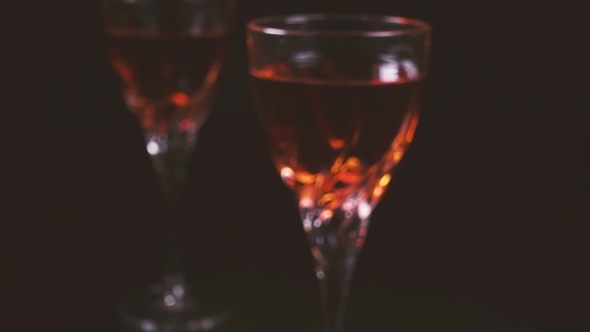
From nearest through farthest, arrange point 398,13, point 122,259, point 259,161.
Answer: point 122,259 → point 259,161 → point 398,13

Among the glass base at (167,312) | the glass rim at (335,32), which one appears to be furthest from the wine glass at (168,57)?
the glass rim at (335,32)

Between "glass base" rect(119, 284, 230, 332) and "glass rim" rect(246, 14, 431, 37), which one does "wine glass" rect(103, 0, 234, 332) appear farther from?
"glass rim" rect(246, 14, 431, 37)

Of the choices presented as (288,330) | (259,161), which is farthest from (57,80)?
(288,330)

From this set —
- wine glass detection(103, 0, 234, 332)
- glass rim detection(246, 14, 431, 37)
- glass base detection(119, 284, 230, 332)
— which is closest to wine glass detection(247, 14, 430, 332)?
glass rim detection(246, 14, 431, 37)

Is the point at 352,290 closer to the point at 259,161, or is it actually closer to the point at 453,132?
the point at 259,161

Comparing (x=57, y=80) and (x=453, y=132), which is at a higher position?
(x=57, y=80)

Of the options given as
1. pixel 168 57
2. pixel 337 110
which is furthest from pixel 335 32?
pixel 168 57

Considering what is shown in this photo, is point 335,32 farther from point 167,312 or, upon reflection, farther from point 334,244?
point 167,312
